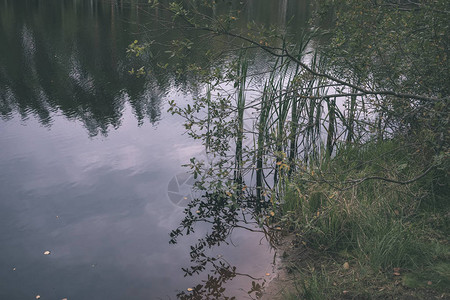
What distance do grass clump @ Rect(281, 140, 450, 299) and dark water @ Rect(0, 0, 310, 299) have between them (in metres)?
0.66

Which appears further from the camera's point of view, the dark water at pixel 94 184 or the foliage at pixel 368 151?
the dark water at pixel 94 184

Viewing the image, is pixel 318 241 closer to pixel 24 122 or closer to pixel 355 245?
pixel 355 245

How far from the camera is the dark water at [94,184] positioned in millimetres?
4797

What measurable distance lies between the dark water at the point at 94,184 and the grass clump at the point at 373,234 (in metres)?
0.66

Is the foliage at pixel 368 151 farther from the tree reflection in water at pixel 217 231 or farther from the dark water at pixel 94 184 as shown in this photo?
the dark water at pixel 94 184

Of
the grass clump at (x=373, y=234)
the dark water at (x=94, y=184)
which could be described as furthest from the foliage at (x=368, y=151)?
the dark water at (x=94, y=184)

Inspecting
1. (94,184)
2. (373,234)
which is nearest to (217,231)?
(373,234)

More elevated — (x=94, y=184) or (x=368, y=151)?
(x=368, y=151)

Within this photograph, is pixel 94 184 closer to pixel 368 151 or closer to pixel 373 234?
pixel 368 151

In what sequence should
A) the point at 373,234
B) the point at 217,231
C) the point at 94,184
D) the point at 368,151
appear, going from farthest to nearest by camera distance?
1. the point at 94,184
2. the point at 368,151
3. the point at 217,231
4. the point at 373,234

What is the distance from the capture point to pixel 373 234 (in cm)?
461

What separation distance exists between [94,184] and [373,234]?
4.17 metres

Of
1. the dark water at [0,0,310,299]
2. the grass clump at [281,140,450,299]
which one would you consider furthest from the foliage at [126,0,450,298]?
the dark water at [0,0,310,299]

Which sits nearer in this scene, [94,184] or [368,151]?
[368,151]
